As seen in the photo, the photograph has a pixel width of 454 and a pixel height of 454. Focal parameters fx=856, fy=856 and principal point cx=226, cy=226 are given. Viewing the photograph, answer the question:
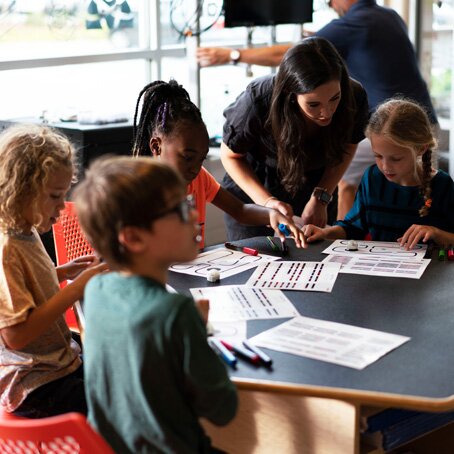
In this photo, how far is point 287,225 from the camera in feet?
8.87

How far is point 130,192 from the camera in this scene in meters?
1.45

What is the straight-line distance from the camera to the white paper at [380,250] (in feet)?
8.36

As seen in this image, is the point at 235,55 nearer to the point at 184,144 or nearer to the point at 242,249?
the point at 242,249

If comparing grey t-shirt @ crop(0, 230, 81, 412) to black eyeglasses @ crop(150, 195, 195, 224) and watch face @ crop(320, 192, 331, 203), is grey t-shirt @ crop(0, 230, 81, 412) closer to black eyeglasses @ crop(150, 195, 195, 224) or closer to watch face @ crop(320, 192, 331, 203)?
black eyeglasses @ crop(150, 195, 195, 224)

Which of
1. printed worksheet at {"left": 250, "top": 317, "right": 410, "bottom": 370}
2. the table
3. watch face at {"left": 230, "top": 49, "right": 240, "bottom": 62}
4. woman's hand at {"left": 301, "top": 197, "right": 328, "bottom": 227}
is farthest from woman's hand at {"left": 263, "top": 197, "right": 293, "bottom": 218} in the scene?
watch face at {"left": 230, "top": 49, "right": 240, "bottom": 62}

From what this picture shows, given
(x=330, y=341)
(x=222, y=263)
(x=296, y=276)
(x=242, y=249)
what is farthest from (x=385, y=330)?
(x=242, y=249)

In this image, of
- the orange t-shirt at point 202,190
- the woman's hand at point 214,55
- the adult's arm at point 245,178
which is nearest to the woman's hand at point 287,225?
the adult's arm at point 245,178

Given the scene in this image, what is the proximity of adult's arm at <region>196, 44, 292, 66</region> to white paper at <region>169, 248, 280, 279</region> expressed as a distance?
1.83 meters

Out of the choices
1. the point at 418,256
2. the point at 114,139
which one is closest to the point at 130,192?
the point at 418,256

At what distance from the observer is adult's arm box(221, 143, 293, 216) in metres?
2.94

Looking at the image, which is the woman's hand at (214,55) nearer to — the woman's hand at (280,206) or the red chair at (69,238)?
the woman's hand at (280,206)

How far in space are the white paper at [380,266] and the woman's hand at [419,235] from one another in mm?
115

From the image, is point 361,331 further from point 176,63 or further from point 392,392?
point 176,63

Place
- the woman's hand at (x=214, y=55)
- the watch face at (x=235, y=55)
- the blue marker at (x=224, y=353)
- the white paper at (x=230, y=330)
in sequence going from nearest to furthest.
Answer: the blue marker at (x=224, y=353), the white paper at (x=230, y=330), the watch face at (x=235, y=55), the woman's hand at (x=214, y=55)
